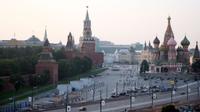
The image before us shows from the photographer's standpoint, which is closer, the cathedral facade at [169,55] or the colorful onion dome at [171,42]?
the cathedral facade at [169,55]

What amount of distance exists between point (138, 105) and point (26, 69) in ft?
52.3

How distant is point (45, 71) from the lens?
51875 mm

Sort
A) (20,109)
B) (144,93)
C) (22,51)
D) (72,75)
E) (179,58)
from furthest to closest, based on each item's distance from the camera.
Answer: (179,58) → (22,51) → (72,75) → (144,93) → (20,109)

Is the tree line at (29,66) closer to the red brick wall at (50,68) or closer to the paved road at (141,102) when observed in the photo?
the red brick wall at (50,68)

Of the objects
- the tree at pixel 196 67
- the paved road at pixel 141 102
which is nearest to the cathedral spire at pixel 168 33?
the tree at pixel 196 67

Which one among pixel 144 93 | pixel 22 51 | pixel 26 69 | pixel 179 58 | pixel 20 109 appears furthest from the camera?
pixel 179 58

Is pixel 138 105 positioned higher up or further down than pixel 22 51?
further down

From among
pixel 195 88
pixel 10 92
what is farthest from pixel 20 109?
pixel 195 88

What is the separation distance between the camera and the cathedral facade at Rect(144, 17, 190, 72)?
77500 millimetres

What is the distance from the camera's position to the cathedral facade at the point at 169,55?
77.5 meters

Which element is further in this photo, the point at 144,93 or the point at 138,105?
the point at 144,93

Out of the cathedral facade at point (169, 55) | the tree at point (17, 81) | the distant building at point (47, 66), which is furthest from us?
the cathedral facade at point (169, 55)

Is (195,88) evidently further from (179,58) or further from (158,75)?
(179,58)

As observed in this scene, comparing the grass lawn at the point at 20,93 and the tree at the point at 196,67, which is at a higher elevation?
the tree at the point at 196,67
